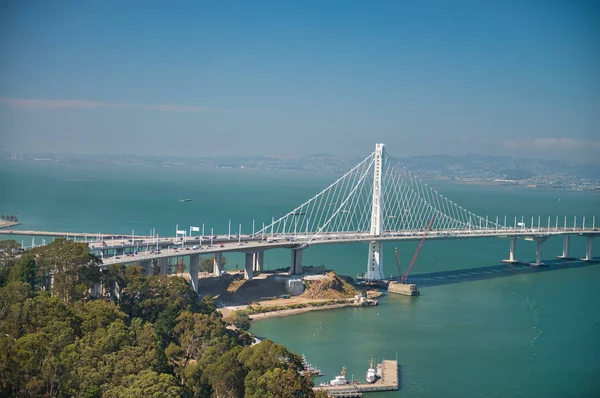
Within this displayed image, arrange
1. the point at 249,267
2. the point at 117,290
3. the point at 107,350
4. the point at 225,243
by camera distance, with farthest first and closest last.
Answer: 1. the point at 225,243
2. the point at 249,267
3. the point at 117,290
4. the point at 107,350


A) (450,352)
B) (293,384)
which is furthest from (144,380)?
(450,352)

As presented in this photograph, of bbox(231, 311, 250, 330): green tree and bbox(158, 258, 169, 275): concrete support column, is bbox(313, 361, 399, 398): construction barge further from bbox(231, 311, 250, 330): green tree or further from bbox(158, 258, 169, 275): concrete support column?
bbox(158, 258, 169, 275): concrete support column

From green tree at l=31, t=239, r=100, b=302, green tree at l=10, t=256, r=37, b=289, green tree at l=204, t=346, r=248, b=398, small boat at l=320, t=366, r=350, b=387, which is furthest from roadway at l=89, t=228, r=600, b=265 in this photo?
green tree at l=204, t=346, r=248, b=398

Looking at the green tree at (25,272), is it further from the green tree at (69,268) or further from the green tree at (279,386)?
the green tree at (279,386)

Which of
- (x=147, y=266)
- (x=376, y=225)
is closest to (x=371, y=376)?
(x=147, y=266)

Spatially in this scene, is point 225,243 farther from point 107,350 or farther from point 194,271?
point 107,350
